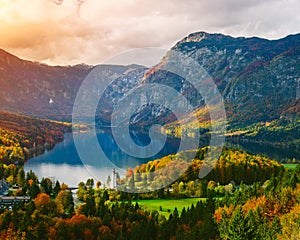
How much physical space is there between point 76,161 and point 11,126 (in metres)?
46.9

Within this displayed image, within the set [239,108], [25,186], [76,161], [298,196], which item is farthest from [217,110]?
[298,196]

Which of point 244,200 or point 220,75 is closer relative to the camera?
point 244,200

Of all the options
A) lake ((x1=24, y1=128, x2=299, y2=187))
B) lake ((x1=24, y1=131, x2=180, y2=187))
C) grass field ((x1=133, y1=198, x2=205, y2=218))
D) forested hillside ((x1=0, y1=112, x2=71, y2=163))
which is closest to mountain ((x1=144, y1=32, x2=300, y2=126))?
forested hillside ((x1=0, y1=112, x2=71, y2=163))

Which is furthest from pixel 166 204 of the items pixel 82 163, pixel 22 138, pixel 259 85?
pixel 259 85

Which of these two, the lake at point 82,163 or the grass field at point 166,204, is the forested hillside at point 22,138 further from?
the grass field at point 166,204

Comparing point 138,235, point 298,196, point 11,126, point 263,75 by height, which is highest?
point 263,75

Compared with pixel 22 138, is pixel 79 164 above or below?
below

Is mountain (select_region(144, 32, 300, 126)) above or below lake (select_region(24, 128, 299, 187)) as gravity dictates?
above

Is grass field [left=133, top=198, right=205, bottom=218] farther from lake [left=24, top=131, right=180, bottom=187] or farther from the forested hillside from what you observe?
the forested hillside

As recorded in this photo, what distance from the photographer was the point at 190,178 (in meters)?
41.4

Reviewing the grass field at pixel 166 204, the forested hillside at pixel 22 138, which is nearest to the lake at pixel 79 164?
the forested hillside at pixel 22 138

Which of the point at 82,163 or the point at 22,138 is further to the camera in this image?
the point at 22,138

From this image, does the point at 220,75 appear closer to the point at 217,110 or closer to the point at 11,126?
the point at 217,110

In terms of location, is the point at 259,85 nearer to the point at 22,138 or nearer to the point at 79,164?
the point at 22,138
